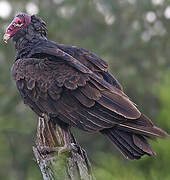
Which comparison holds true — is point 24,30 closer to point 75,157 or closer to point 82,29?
point 75,157

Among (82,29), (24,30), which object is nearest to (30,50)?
(24,30)

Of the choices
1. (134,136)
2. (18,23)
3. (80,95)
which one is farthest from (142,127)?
(18,23)

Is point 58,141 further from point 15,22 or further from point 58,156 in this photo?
point 15,22

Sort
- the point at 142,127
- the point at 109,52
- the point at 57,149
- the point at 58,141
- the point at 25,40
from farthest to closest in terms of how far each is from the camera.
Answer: the point at 109,52 < the point at 25,40 < the point at 58,141 < the point at 57,149 < the point at 142,127

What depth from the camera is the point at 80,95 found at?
3.90 meters

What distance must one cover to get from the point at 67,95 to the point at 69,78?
0.44 ft

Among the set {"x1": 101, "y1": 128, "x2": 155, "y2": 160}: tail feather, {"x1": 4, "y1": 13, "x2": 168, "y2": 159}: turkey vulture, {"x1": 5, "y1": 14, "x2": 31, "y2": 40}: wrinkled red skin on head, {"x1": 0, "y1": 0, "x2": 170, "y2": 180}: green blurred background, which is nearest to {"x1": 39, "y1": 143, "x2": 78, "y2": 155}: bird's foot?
{"x1": 4, "y1": 13, "x2": 168, "y2": 159}: turkey vulture

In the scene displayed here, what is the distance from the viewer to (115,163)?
112 inches

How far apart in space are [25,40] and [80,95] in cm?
93

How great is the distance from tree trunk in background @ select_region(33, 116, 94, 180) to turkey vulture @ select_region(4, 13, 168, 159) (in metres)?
0.10

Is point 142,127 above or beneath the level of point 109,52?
beneath

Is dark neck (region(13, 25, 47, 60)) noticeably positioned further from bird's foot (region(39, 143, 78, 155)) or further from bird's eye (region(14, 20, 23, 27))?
bird's foot (region(39, 143, 78, 155))

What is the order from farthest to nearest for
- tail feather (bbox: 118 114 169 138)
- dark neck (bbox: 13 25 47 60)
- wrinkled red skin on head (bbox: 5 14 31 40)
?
wrinkled red skin on head (bbox: 5 14 31 40)
dark neck (bbox: 13 25 47 60)
tail feather (bbox: 118 114 169 138)

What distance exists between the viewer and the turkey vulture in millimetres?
3695
